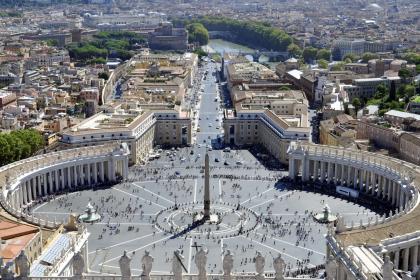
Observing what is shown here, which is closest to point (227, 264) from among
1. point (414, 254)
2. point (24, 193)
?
point (414, 254)

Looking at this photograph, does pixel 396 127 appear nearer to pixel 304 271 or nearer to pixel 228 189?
pixel 228 189

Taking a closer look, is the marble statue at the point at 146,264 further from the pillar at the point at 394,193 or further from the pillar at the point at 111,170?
the pillar at the point at 111,170

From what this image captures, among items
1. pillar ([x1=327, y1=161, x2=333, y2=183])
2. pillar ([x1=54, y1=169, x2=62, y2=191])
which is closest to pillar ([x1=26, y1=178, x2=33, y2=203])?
pillar ([x1=54, y1=169, x2=62, y2=191])

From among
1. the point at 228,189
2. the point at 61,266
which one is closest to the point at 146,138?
the point at 228,189

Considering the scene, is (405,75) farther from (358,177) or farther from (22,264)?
(22,264)

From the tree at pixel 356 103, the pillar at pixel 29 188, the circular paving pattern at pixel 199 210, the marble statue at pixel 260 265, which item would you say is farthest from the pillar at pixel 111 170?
the tree at pixel 356 103

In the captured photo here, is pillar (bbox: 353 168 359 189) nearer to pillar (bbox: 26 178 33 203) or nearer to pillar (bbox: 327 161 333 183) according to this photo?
pillar (bbox: 327 161 333 183)
